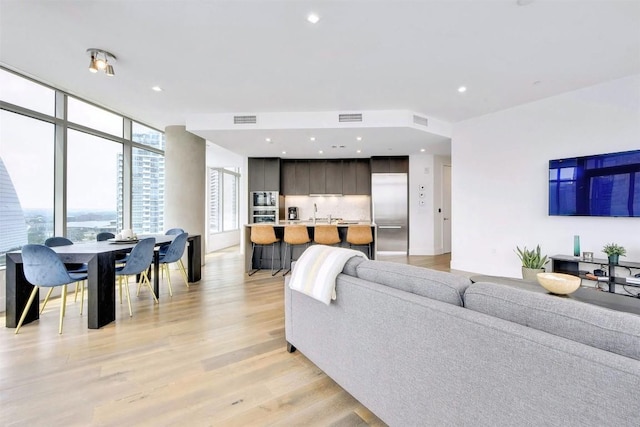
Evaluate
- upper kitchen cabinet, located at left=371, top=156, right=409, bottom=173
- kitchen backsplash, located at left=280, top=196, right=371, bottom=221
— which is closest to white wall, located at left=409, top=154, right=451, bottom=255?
upper kitchen cabinet, located at left=371, top=156, right=409, bottom=173

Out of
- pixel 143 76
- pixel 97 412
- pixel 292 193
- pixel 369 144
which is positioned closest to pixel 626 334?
pixel 97 412

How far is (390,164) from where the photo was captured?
7297mm

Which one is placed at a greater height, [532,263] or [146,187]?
[146,187]

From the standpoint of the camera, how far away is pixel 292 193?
7.69m

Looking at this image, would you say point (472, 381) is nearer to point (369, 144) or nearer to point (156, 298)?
point (156, 298)

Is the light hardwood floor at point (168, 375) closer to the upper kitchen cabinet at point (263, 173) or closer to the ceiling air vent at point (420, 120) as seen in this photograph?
the ceiling air vent at point (420, 120)

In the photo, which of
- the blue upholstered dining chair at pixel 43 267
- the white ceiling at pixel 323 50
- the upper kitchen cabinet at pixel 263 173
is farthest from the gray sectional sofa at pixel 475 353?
the upper kitchen cabinet at pixel 263 173

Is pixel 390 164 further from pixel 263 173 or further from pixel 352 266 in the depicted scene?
pixel 352 266

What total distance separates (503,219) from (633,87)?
2.26 m

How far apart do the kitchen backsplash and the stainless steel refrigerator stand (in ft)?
1.70

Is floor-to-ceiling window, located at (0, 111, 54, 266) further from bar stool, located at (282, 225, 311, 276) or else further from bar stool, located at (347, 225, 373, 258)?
bar stool, located at (347, 225, 373, 258)

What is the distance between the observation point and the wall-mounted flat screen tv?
3.56 m

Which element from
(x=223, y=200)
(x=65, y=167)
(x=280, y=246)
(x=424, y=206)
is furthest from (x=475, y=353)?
(x=223, y=200)

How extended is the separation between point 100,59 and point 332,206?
18.6 feet
